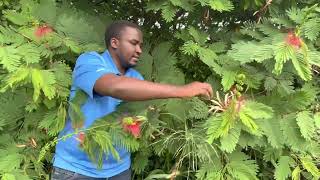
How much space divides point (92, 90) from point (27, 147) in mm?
866

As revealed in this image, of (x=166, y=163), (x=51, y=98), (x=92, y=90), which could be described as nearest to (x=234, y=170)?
(x=166, y=163)

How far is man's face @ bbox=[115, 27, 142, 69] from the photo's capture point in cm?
269

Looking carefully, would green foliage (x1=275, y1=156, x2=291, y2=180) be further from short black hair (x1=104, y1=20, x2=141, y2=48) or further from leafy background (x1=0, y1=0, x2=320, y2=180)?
short black hair (x1=104, y1=20, x2=141, y2=48)

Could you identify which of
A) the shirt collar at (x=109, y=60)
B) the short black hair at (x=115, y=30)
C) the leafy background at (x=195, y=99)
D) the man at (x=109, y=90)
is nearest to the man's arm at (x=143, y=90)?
the man at (x=109, y=90)

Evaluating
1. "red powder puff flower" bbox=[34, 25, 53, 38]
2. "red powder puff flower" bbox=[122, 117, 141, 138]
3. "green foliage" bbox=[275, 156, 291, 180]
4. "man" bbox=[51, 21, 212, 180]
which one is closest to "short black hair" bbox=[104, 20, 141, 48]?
"man" bbox=[51, 21, 212, 180]

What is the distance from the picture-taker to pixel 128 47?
2.70 meters

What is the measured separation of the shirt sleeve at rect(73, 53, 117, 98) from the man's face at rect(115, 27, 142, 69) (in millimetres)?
154

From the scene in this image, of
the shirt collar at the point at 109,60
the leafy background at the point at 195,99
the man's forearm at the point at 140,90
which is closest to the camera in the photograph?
the man's forearm at the point at 140,90

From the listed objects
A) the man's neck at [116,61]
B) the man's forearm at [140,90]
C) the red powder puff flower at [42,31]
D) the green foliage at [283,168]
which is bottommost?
the green foliage at [283,168]

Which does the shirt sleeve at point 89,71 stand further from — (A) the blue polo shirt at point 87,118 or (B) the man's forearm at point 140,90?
(B) the man's forearm at point 140,90

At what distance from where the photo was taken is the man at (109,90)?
7.23 ft

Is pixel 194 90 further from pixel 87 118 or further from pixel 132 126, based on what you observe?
pixel 87 118

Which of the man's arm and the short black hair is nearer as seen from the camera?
the man's arm

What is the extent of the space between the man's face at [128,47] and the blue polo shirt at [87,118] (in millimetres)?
68
